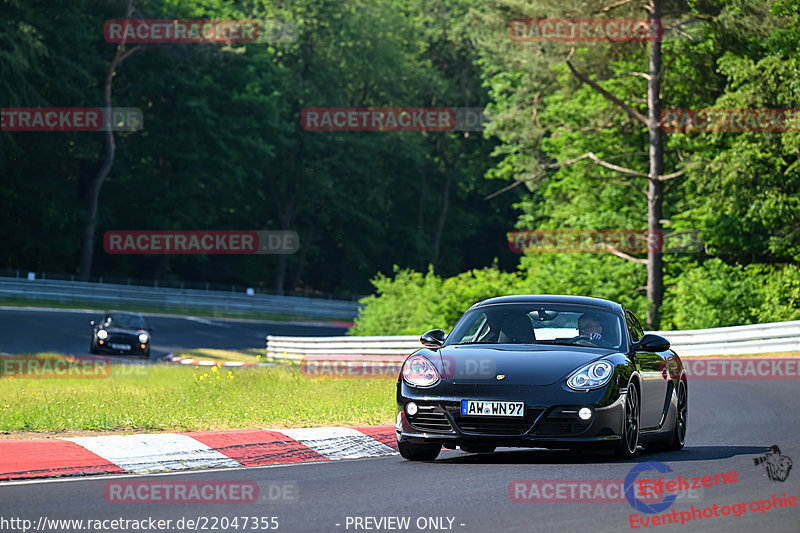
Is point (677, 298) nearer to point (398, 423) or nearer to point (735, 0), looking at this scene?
point (735, 0)

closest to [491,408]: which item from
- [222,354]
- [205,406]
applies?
[205,406]

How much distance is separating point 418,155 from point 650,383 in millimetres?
72790

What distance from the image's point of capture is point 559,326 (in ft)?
40.1

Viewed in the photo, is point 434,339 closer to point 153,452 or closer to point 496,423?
point 496,423

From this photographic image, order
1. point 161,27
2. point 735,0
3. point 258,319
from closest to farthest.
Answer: point 735,0 → point 258,319 → point 161,27

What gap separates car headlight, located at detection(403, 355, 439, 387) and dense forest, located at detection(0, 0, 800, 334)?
24951mm

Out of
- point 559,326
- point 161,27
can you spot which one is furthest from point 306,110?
point 559,326

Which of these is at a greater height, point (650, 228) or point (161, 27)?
point (161, 27)

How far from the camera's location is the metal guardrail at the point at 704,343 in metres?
27.7

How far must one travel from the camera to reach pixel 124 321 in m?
38.3

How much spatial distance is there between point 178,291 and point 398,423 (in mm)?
53894

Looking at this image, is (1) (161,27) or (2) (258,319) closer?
(2) (258,319)

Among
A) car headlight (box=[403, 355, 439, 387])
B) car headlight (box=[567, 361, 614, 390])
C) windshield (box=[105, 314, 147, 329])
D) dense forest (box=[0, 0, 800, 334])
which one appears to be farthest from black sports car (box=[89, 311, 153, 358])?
car headlight (box=[567, 361, 614, 390])

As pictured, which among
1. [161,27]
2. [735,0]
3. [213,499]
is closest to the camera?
[213,499]
